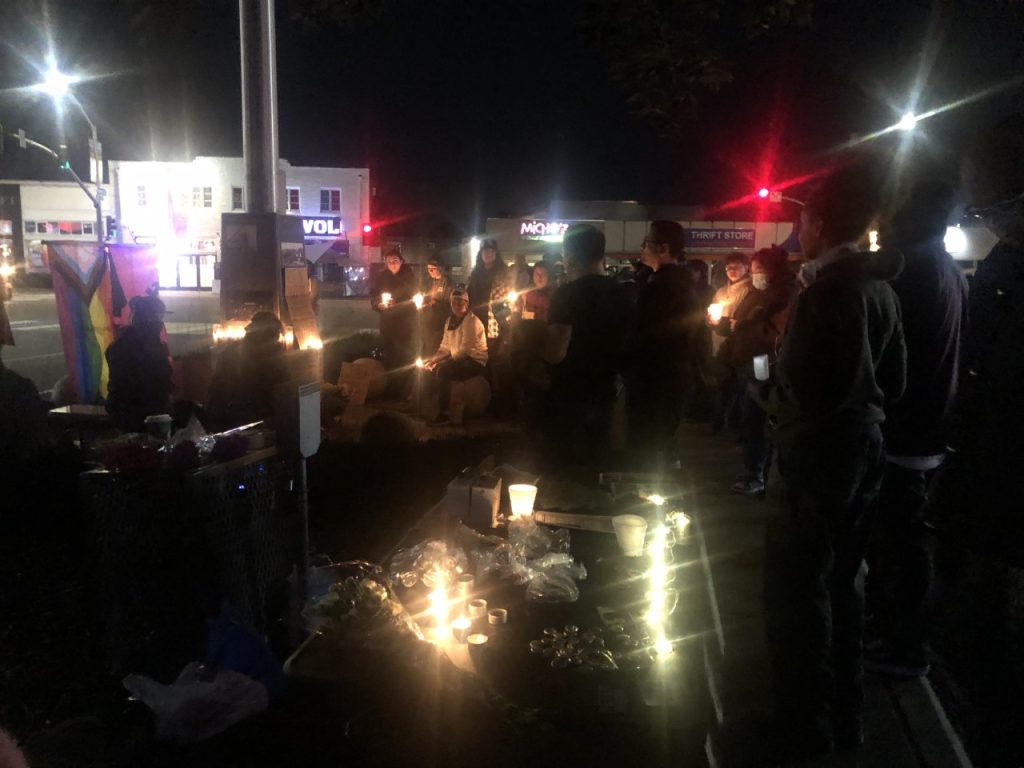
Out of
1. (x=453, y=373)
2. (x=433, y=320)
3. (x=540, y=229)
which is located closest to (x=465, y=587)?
(x=453, y=373)

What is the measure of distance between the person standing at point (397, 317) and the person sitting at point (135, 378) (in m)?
3.33

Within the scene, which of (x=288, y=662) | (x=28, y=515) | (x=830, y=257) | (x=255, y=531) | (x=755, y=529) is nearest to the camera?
(x=830, y=257)

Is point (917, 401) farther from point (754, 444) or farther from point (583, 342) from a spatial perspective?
point (754, 444)

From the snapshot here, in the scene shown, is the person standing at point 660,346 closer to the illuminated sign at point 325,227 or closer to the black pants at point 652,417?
the black pants at point 652,417

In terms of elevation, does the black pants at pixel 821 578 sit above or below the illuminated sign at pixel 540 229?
below

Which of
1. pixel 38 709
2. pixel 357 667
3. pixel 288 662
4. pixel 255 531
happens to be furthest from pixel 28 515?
pixel 357 667

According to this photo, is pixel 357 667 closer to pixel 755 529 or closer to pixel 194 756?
pixel 194 756

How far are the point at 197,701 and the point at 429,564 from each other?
1267 mm

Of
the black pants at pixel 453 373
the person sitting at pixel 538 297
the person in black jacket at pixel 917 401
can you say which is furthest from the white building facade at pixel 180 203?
the person in black jacket at pixel 917 401

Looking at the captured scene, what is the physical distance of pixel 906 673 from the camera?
3.21m

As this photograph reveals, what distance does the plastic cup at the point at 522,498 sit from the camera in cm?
447

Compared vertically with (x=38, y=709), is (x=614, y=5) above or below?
above

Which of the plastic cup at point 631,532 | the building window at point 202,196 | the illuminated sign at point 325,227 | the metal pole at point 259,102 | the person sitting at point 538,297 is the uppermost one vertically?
the building window at point 202,196

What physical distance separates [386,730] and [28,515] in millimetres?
2723
